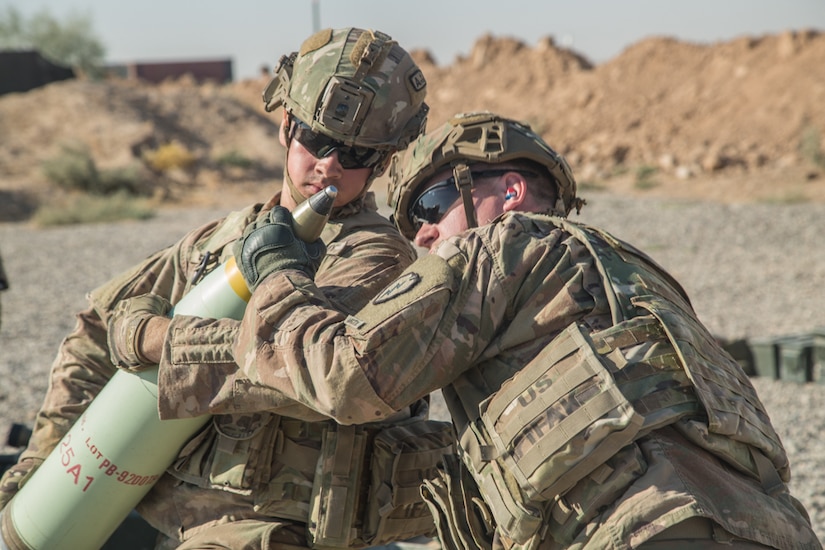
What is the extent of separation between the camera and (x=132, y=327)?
9.41ft

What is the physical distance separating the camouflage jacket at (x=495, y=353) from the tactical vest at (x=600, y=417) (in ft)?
0.05

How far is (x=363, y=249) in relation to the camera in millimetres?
2936

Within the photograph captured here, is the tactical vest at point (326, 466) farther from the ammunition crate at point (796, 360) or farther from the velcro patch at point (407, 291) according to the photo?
the ammunition crate at point (796, 360)

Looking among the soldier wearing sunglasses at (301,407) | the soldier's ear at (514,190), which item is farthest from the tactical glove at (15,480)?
the soldier's ear at (514,190)

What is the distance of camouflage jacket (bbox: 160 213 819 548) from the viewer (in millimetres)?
2219

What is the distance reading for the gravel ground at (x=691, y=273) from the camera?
287 inches

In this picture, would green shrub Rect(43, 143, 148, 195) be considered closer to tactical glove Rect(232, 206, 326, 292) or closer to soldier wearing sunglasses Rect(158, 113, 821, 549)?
tactical glove Rect(232, 206, 326, 292)

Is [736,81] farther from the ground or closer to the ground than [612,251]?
closer to the ground

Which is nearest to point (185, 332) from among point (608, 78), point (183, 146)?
point (183, 146)

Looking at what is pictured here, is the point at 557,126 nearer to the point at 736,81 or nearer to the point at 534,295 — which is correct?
the point at 736,81

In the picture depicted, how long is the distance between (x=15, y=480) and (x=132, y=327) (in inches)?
32.7

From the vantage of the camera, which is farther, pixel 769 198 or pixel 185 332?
pixel 769 198

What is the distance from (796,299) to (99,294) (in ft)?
30.6

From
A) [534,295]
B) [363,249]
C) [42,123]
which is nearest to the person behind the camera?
[534,295]
